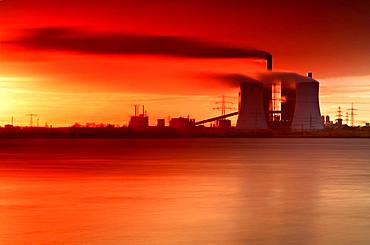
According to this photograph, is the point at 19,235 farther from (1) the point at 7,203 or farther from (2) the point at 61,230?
(1) the point at 7,203

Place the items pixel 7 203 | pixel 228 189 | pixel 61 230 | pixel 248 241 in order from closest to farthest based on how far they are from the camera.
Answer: pixel 248 241
pixel 61 230
pixel 7 203
pixel 228 189

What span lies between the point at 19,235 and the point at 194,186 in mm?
15288

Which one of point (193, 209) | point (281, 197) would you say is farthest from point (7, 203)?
point (281, 197)

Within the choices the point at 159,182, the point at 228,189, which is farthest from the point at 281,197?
the point at 159,182

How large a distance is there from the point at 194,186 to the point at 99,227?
1380 cm

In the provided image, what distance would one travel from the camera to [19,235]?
15938mm

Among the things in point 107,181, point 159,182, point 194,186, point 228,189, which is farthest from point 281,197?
point 107,181

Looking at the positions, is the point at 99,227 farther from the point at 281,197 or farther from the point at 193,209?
the point at 281,197

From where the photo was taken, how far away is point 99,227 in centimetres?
1709

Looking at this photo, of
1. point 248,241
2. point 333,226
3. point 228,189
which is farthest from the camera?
point 228,189

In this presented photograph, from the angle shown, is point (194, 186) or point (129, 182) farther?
point (129, 182)

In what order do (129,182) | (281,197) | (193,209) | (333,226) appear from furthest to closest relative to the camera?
1. (129,182)
2. (281,197)
3. (193,209)
4. (333,226)

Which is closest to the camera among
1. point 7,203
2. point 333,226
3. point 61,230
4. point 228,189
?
point 61,230

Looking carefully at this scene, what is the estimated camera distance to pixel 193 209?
69.9 ft
